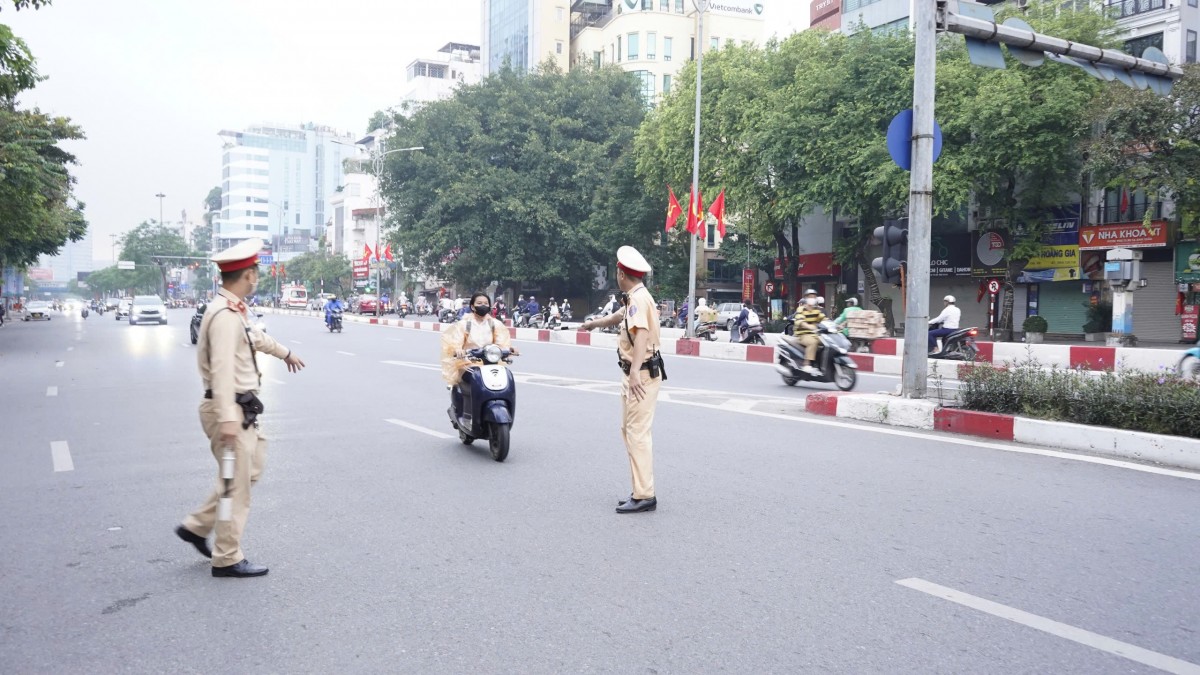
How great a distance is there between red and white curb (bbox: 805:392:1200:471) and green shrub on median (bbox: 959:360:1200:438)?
21 centimetres

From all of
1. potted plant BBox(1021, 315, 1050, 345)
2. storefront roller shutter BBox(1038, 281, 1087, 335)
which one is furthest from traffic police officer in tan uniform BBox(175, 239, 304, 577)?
storefront roller shutter BBox(1038, 281, 1087, 335)

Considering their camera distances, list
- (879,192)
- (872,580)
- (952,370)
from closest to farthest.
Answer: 1. (872,580)
2. (952,370)
3. (879,192)

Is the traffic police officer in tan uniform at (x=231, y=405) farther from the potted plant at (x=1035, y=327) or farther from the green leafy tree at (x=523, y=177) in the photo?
the green leafy tree at (x=523, y=177)

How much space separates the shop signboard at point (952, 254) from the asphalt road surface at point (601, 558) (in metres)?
27.7

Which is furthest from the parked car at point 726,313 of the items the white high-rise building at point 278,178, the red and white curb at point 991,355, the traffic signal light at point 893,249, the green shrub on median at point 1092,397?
the white high-rise building at point 278,178

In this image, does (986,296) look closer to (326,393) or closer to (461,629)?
(326,393)

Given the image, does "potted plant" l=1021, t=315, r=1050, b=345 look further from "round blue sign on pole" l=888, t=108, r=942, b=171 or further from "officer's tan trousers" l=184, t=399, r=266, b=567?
"officer's tan trousers" l=184, t=399, r=266, b=567

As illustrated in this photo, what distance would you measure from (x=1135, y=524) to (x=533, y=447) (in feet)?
15.5

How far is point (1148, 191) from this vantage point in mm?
24875

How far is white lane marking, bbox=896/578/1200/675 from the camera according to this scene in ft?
11.1

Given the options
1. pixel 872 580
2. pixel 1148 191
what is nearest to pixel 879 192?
pixel 1148 191

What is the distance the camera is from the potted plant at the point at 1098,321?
97.9 feet

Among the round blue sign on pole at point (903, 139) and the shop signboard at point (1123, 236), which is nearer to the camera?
the round blue sign on pole at point (903, 139)

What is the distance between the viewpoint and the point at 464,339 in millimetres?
8117
